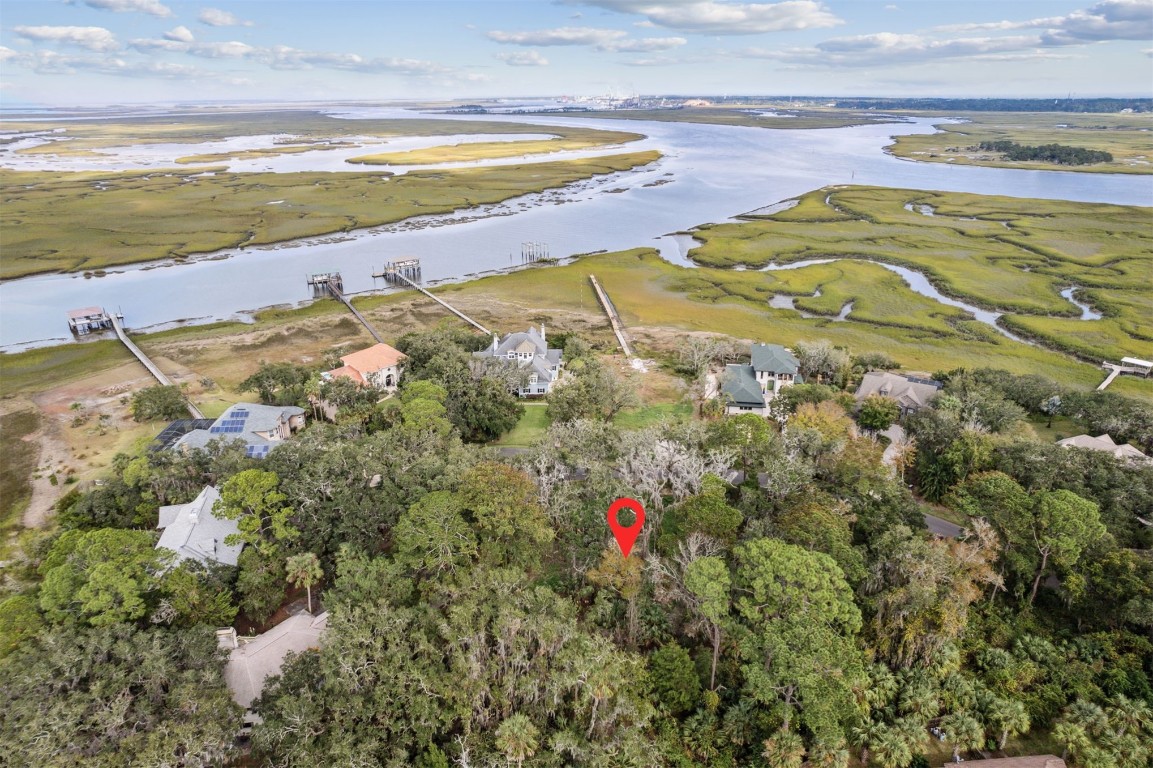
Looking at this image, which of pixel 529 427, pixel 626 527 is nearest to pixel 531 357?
pixel 529 427

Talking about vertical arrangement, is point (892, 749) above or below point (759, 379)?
below

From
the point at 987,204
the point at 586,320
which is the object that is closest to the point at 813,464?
the point at 586,320

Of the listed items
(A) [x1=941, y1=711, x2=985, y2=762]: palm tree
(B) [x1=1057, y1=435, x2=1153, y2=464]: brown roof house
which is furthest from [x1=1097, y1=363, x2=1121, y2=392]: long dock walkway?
(A) [x1=941, y1=711, x2=985, y2=762]: palm tree

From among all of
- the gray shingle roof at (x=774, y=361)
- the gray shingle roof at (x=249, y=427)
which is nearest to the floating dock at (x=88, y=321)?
the gray shingle roof at (x=249, y=427)

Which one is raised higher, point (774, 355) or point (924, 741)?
point (774, 355)

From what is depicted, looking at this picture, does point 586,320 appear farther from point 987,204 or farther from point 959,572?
point 987,204

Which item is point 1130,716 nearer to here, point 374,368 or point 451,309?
point 374,368

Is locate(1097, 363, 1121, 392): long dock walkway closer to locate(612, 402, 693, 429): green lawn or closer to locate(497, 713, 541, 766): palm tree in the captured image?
locate(612, 402, 693, 429): green lawn

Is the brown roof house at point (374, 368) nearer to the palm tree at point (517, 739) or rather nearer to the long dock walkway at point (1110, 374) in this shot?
the palm tree at point (517, 739)
